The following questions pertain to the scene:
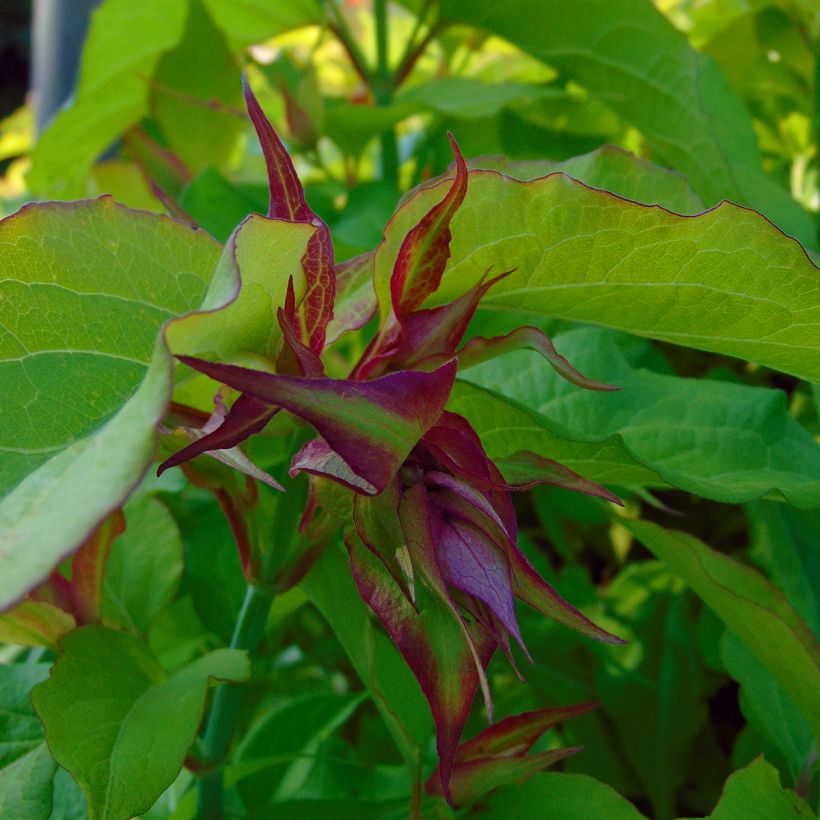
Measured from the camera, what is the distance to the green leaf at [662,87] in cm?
45

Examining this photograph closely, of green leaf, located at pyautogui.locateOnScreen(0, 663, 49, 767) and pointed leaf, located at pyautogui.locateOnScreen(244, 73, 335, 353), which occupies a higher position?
pointed leaf, located at pyautogui.locateOnScreen(244, 73, 335, 353)

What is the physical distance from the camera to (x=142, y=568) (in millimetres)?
380

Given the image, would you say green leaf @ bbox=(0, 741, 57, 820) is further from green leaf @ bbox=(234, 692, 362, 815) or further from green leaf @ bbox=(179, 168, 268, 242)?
green leaf @ bbox=(179, 168, 268, 242)

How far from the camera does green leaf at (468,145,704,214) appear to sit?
0.30 m

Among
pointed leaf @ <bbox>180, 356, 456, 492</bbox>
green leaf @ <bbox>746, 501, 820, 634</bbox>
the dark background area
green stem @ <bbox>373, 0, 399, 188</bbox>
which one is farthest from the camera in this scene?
the dark background area

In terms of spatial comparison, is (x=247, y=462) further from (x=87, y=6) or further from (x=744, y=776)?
(x=87, y=6)

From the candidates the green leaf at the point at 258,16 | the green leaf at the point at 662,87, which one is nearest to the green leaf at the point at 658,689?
the green leaf at the point at 662,87

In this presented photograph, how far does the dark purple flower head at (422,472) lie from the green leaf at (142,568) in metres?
0.14

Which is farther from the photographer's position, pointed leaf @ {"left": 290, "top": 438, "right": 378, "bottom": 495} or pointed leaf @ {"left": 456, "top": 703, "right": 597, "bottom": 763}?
pointed leaf @ {"left": 456, "top": 703, "right": 597, "bottom": 763}

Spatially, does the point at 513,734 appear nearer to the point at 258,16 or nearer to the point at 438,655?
the point at 438,655

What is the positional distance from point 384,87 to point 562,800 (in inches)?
18.4

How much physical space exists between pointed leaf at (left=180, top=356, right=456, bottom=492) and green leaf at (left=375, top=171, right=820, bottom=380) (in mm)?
68

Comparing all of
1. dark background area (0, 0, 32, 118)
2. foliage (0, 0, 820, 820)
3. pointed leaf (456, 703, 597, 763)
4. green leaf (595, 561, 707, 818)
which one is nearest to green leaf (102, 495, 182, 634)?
foliage (0, 0, 820, 820)

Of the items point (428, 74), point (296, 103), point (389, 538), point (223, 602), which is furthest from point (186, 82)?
point (389, 538)
